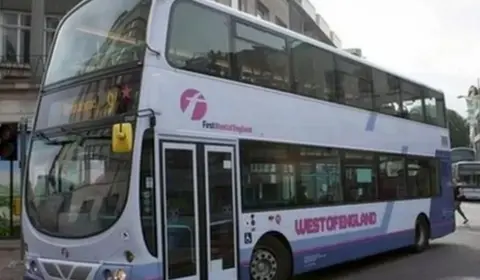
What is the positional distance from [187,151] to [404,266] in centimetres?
649

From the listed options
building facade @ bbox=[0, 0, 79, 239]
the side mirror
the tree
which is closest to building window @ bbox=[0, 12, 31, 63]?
building facade @ bbox=[0, 0, 79, 239]

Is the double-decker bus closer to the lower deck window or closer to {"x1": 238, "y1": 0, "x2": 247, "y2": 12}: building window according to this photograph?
the lower deck window

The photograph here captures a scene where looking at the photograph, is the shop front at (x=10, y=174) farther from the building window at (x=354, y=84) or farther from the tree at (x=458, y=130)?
the tree at (x=458, y=130)

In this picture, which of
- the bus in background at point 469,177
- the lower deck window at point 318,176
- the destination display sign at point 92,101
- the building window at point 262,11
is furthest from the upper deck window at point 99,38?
the bus in background at point 469,177

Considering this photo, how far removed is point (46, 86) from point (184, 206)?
2724mm

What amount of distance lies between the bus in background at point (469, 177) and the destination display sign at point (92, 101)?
3582 cm

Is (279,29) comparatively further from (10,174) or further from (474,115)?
(474,115)

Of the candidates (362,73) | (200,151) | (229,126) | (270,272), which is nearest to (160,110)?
(200,151)

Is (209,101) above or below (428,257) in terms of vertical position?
above

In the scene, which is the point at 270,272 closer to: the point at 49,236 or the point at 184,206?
the point at 184,206

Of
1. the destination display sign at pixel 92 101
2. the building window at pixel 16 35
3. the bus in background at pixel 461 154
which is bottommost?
the destination display sign at pixel 92 101

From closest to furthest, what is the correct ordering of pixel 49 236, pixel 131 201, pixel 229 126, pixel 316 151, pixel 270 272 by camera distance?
pixel 131 201 < pixel 49 236 < pixel 229 126 < pixel 270 272 < pixel 316 151

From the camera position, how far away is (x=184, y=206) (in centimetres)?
732

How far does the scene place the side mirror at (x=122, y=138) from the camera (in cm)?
652
